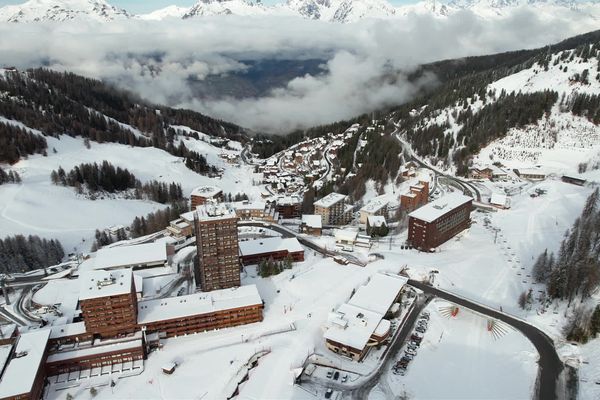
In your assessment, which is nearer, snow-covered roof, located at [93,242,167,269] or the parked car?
the parked car

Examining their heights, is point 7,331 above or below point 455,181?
above

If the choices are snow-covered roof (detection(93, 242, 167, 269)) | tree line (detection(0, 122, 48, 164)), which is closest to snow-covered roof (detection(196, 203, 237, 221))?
snow-covered roof (detection(93, 242, 167, 269))

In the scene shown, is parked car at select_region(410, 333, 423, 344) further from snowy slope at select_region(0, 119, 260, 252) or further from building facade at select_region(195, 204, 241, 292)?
snowy slope at select_region(0, 119, 260, 252)

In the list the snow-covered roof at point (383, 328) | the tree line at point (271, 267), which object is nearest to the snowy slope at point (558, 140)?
the tree line at point (271, 267)

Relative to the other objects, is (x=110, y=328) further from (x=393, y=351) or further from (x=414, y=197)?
(x=414, y=197)

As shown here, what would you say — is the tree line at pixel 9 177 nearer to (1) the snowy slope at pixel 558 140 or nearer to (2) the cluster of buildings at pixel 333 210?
(2) the cluster of buildings at pixel 333 210

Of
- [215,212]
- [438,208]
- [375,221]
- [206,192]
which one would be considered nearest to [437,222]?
[438,208]
